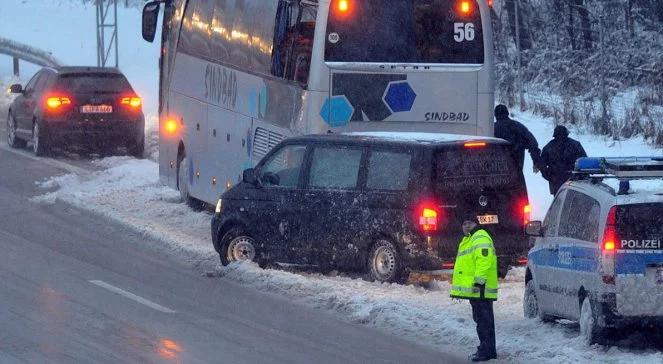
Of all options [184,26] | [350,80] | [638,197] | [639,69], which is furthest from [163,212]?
[639,69]

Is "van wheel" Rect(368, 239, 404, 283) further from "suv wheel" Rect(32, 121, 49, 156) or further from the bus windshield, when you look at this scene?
"suv wheel" Rect(32, 121, 49, 156)

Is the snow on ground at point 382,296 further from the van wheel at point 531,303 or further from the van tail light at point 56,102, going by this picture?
the van tail light at point 56,102

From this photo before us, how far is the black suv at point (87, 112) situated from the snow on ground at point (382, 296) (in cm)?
474

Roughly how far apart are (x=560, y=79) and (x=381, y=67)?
694 inches

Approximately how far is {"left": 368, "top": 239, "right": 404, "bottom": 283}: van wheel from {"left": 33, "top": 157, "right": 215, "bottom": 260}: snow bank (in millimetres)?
2667

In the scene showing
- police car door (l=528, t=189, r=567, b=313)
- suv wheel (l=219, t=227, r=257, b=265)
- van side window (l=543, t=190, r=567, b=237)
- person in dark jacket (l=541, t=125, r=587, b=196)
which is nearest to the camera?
police car door (l=528, t=189, r=567, b=313)

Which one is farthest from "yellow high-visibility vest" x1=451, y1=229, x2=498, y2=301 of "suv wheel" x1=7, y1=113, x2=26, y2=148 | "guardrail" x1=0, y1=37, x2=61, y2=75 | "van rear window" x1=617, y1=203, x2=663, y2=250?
"guardrail" x1=0, y1=37, x2=61, y2=75

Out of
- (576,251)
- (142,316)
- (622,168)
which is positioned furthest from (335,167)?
(622,168)

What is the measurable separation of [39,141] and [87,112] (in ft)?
3.97

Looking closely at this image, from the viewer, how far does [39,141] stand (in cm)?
2745

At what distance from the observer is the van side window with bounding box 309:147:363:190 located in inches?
571

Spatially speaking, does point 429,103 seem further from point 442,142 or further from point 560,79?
point 560,79

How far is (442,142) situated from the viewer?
45.8 ft

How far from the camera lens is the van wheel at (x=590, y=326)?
34.8 ft
